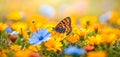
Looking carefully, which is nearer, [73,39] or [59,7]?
[73,39]

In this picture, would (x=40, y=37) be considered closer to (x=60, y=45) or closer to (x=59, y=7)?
(x=60, y=45)

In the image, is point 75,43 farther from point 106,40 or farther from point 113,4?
point 113,4

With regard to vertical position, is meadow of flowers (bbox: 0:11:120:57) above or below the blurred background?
below

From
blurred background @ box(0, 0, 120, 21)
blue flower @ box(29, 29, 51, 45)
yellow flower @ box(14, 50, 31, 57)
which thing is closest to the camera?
yellow flower @ box(14, 50, 31, 57)

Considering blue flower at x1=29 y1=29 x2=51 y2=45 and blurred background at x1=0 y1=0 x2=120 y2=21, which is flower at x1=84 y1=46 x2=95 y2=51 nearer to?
blue flower at x1=29 y1=29 x2=51 y2=45

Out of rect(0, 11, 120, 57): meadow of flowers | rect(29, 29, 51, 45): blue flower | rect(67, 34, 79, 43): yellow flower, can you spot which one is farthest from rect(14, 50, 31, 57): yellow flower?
rect(67, 34, 79, 43): yellow flower

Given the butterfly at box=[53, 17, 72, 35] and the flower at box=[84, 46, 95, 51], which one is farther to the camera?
the butterfly at box=[53, 17, 72, 35]

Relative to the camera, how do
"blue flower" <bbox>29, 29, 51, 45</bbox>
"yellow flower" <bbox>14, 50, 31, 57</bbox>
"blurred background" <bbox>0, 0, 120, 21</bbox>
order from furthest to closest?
1. "blurred background" <bbox>0, 0, 120, 21</bbox>
2. "blue flower" <bbox>29, 29, 51, 45</bbox>
3. "yellow flower" <bbox>14, 50, 31, 57</bbox>

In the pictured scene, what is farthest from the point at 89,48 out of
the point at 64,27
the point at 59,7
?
the point at 59,7

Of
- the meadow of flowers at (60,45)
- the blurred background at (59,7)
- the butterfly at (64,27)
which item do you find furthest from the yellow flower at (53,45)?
the blurred background at (59,7)
